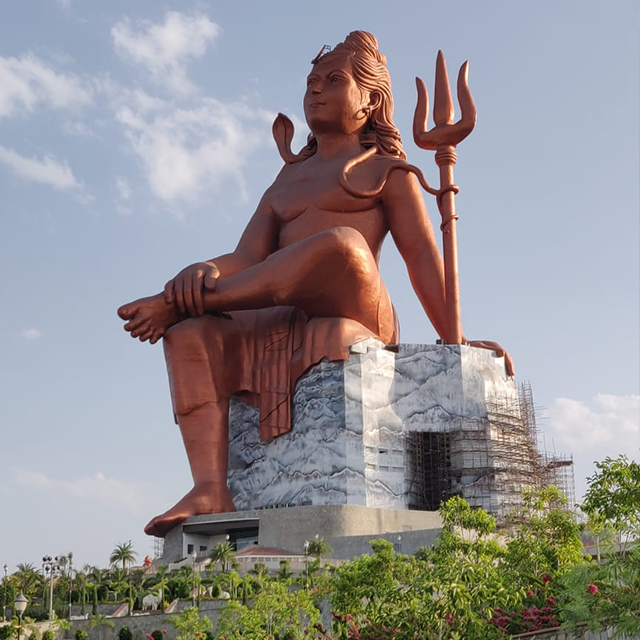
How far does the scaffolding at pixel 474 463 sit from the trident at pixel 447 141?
221 cm

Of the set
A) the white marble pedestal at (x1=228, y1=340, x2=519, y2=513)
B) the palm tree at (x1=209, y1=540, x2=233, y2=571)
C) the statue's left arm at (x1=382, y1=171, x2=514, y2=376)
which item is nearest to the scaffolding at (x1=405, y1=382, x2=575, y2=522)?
the white marble pedestal at (x1=228, y1=340, x2=519, y2=513)

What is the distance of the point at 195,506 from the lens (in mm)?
22859

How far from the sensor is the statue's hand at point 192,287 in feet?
75.6

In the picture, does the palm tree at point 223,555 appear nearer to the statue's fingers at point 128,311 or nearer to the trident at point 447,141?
the statue's fingers at point 128,311

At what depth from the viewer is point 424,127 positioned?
26.5 m

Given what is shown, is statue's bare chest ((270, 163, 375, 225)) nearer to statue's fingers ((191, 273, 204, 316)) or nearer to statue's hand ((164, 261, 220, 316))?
statue's hand ((164, 261, 220, 316))

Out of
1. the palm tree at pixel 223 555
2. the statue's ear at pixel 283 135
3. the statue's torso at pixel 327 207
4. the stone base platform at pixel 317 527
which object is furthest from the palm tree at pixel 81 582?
the statue's ear at pixel 283 135

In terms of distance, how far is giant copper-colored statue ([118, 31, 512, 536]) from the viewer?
23.0 meters

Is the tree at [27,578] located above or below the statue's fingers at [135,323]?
below

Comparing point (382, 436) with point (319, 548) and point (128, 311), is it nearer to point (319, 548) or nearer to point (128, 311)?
point (319, 548)

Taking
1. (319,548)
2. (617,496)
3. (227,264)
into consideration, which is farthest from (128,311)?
(617,496)

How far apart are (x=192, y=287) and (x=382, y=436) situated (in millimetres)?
5634

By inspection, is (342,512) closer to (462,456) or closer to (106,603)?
(462,456)

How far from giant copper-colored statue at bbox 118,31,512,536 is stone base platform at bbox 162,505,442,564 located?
1.82 feet
